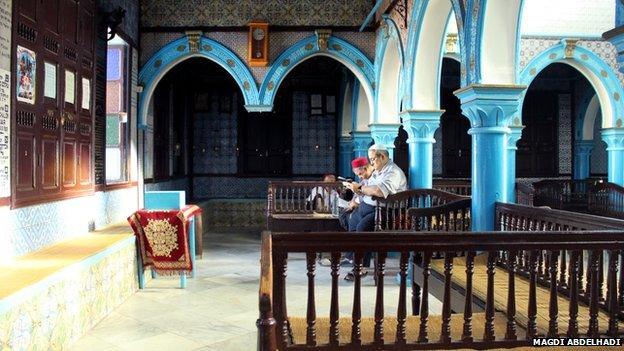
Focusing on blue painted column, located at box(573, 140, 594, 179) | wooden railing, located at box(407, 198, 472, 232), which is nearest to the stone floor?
wooden railing, located at box(407, 198, 472, 232)

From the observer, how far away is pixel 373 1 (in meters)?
10.9

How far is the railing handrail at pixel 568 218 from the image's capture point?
3623 millimetres

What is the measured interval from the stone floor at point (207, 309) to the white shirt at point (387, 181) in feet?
3.53

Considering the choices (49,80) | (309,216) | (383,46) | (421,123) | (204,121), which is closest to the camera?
(49,80)

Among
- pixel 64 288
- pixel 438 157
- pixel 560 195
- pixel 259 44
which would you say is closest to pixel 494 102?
pixel 64 288

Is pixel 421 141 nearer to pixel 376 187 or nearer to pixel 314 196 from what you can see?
pixel 376 187

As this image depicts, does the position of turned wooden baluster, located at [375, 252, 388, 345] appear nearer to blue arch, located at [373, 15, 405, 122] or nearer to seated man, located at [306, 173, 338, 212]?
blue arch, located at [373, 15, 405, 122]

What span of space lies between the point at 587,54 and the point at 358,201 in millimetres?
6476

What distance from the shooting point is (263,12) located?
10.9m

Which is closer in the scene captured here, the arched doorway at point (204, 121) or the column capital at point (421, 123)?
the column capital at point (421, 123)

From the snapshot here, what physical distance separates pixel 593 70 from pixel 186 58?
774 cm

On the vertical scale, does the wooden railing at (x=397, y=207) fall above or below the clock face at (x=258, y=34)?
below

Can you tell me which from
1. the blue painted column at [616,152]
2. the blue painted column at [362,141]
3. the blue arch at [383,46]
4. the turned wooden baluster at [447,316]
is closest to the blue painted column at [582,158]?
the blue painted column at [616,152]

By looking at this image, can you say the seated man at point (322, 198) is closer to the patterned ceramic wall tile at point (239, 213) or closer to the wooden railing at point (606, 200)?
the patterned ceramic wall tile at point (239, 213)
